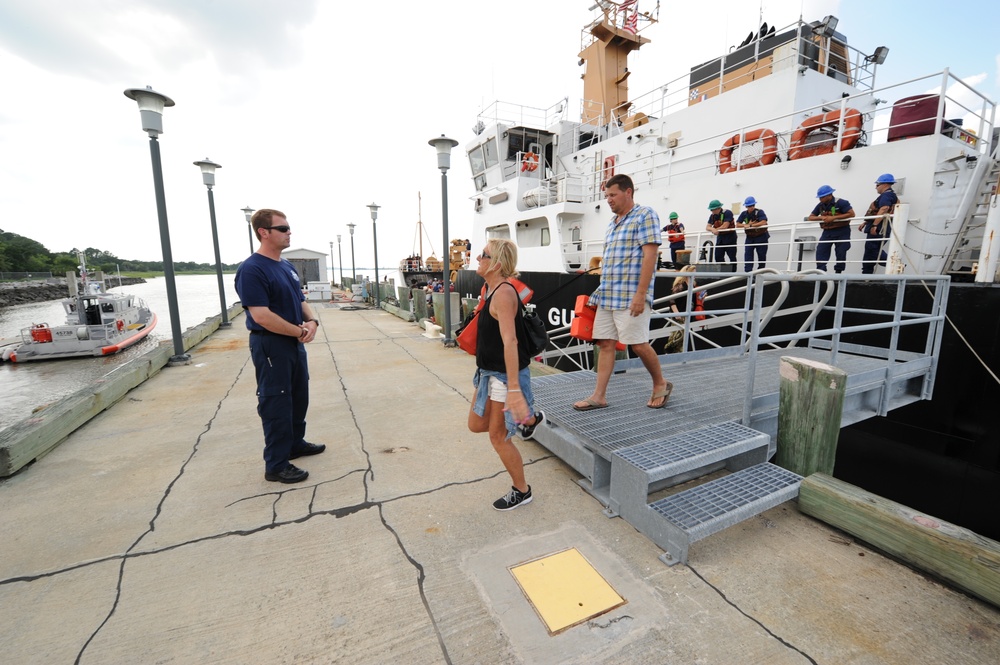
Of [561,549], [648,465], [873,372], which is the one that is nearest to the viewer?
[561,549]

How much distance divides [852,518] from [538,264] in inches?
389

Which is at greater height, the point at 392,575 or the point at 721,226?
the point at 721,226

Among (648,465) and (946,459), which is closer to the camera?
(648,465)

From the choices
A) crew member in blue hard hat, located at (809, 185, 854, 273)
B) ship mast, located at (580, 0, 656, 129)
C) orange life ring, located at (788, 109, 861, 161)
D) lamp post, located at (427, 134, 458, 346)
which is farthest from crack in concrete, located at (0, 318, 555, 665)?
ship mast, located at (580, 0, 656, 129)

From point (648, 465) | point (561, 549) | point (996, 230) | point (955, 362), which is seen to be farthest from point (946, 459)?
point (561, 549)

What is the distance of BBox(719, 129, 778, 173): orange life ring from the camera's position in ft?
25.5

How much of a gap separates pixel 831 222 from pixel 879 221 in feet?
1.85

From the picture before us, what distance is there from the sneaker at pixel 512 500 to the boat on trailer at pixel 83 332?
21235mm

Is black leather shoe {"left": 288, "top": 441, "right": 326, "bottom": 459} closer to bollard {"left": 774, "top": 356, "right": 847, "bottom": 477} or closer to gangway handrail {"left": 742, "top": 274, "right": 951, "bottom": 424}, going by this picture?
gangway handrail {"left": 742, "top": 274, "right": 951, "bottom": 424}

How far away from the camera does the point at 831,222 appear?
18.6 ft

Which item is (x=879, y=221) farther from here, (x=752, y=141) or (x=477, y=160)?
(x=477, y=160)

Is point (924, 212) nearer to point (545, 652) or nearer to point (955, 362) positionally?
point (955, 362)

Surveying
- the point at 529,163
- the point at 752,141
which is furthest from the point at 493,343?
the point at 529,163

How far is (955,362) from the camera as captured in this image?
4277mm
